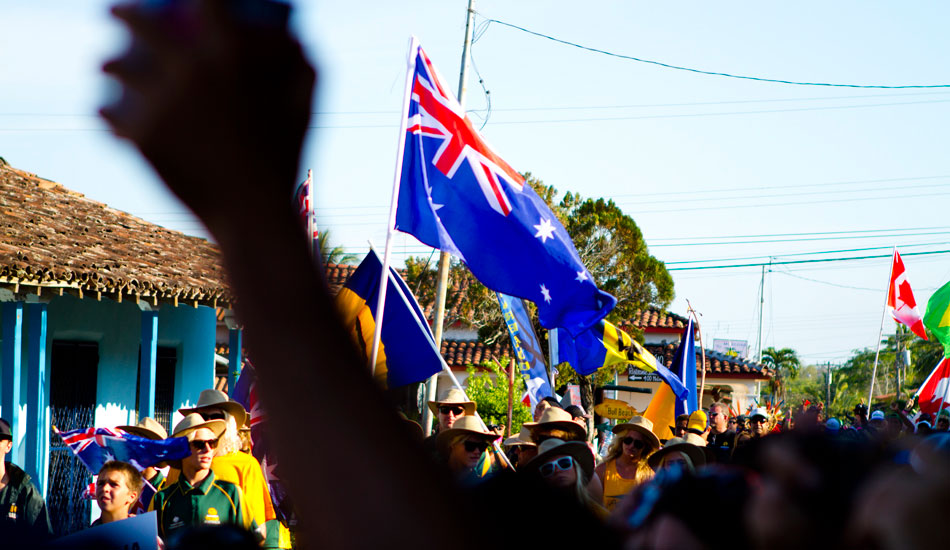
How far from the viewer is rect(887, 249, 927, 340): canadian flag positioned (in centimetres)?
1842

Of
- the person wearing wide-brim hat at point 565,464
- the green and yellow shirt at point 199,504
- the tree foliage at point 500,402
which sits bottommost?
the tree foliage at point 500,402

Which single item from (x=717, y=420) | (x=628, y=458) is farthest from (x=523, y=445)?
(x=717, y=420)

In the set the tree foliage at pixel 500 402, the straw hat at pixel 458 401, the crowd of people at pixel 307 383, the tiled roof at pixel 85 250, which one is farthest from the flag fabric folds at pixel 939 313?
the crowd of people at pixel 307 383

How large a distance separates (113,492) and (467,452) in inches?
97.9

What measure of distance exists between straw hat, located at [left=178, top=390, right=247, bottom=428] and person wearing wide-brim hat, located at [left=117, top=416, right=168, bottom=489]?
290 millimetres

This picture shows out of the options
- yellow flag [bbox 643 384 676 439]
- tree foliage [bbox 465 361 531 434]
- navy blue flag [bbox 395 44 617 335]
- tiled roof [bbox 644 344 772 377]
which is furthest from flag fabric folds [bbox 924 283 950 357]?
tiled roof [bbox 644 344 772 377]

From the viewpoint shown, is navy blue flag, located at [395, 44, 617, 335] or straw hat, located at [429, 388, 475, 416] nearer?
navy blue flag, located at [395, 44, 617, 335]

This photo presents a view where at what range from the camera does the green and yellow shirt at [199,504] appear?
5805mm

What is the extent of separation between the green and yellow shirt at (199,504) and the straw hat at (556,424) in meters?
2.42

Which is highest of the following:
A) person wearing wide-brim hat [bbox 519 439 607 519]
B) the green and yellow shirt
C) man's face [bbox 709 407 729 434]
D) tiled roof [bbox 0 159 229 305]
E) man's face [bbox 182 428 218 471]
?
tiled roof [bbox 0 159 229 305]

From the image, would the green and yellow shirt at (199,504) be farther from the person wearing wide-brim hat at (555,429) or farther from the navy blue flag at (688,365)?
the navy blue flag at (688,365)

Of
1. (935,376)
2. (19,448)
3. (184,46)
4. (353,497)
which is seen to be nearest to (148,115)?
(184,46)

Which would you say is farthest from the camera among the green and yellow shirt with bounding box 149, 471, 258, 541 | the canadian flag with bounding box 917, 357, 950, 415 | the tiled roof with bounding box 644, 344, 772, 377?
the tiled roof with bounding box 644, 344, 772, 377

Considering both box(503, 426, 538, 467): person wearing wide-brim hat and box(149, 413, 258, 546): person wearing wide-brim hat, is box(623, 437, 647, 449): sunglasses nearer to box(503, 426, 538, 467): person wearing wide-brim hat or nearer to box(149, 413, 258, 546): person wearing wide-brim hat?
Answer: box(503, 426, 538, 467): person wearing wide-brim hat
